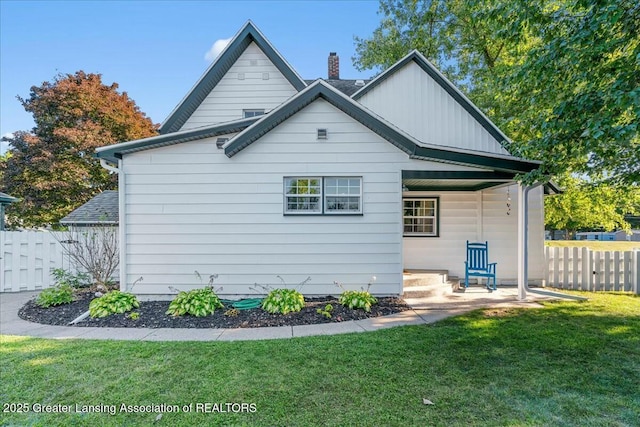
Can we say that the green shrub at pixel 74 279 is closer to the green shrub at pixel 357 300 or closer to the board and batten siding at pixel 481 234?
the green shrub at pixel 357 300

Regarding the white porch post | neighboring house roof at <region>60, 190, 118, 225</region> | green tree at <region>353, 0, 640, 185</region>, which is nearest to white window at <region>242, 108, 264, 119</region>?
neighboring house roof at <region>60, 190, 118, 225</region>

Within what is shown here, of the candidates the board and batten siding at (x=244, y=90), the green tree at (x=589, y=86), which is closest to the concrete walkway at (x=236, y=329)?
the green tree at (x=589, y=86)

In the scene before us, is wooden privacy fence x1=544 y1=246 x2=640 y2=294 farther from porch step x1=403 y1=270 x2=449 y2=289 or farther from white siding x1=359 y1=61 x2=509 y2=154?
white siding x1=359 y1=61 x2=509 y2=154

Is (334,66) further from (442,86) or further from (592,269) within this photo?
(592,269)

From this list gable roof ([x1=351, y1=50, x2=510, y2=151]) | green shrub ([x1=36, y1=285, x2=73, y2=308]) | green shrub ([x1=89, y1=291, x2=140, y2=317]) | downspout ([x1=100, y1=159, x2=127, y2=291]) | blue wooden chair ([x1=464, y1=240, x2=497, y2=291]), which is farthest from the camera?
gable roof ([x1=351, y1=50, x2=510, y2=151])

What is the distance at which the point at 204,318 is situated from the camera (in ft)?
19.2

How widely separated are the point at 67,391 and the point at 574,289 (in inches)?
445

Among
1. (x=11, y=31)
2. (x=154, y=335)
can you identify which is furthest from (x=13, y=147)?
(x=154, y=335)

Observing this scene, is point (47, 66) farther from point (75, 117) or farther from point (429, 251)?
point (429, 251)

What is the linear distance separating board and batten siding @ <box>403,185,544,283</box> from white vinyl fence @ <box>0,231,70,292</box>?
33.6 feet

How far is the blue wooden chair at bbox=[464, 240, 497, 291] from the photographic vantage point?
27.4 ft

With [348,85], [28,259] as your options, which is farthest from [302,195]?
[28,259]

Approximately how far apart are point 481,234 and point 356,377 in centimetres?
716

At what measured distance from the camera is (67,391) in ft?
10.6
